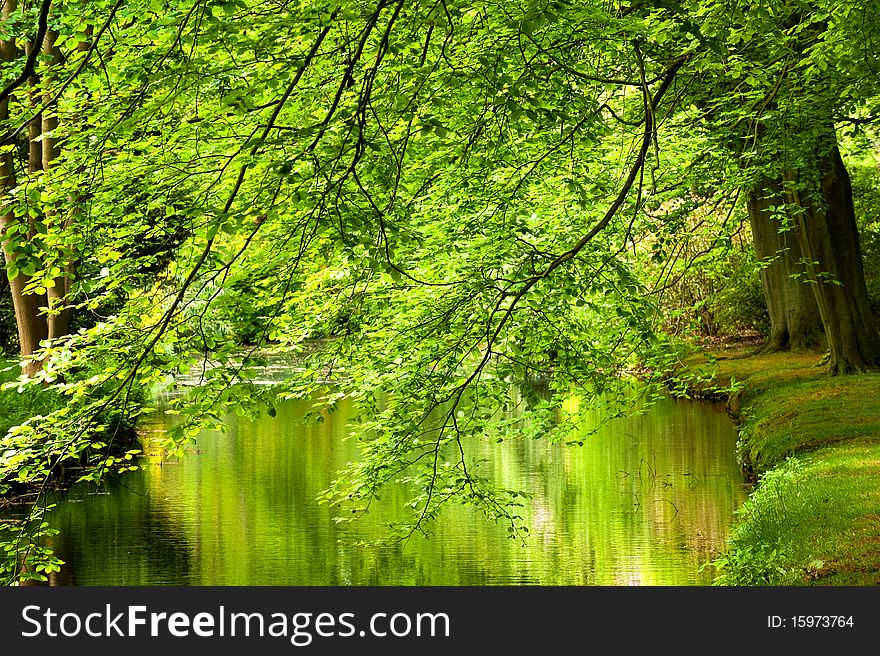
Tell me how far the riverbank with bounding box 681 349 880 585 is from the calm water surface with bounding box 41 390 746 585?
769 millimetres

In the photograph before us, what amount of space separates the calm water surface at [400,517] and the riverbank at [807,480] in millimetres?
769

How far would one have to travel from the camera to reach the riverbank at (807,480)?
7.47 metres

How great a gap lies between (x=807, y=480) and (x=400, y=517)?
4942mm

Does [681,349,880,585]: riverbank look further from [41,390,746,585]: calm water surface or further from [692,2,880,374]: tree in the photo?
[692,2,880,374]: tree

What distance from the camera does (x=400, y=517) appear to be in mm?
13062

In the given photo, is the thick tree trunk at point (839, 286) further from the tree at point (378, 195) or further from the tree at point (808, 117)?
the tree at point (378, 195)

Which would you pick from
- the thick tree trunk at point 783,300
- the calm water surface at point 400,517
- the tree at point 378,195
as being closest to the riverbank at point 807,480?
the calm water surface at point 400,517

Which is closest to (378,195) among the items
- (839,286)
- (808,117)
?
(808,117)

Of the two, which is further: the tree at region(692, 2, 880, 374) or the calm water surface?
the calm water surface

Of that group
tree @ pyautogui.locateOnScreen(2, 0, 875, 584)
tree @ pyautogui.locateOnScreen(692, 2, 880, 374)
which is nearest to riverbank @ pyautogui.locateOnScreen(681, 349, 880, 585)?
tree @ pyautogui.locateOnScreen(692, 2, 880, 374)

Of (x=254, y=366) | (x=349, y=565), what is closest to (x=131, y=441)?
(x=349, y=565)

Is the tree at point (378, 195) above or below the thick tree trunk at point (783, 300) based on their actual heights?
below

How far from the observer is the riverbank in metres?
7.47

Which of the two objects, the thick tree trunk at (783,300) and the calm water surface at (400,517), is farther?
the thick tree trunk at (783,300)
